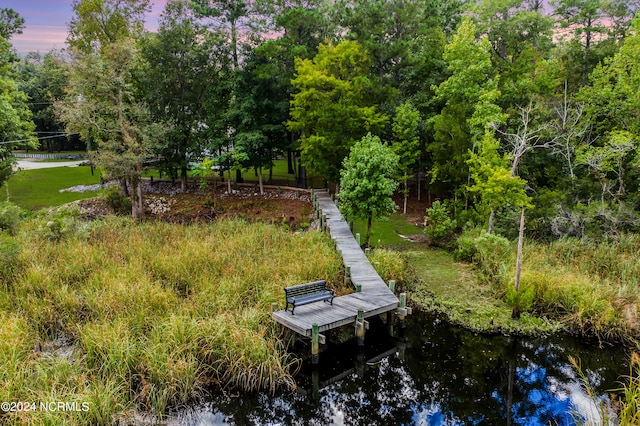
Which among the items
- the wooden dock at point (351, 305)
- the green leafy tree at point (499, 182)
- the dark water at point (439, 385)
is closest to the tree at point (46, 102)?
the wooden dock at point (351, 305)

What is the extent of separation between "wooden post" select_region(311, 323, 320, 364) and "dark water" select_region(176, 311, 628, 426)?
27cm

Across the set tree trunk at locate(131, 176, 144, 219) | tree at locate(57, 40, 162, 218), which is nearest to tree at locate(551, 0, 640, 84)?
tree at locate(57, 40, 162, 218)

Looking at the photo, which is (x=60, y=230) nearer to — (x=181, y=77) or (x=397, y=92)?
(x=181, y=77)

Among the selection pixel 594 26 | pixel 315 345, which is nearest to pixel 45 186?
pixel 315 345

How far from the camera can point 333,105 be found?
22375mm

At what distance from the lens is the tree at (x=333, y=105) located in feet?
73.0

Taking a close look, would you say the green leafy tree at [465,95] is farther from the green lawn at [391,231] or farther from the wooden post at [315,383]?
the wooden post at [315,383]

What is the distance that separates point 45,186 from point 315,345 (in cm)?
3203

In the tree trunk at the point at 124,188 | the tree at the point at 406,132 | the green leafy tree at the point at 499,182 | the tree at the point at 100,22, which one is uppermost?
the tree at the point at 100,22

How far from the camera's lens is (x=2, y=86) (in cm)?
2594

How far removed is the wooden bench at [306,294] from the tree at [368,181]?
19.7 ft

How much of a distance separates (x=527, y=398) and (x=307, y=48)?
2417 cm

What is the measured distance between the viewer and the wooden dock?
1118 centimetres

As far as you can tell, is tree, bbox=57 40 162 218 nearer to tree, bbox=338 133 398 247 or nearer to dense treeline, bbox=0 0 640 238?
dense treeline, bbox=0 0 640 238
